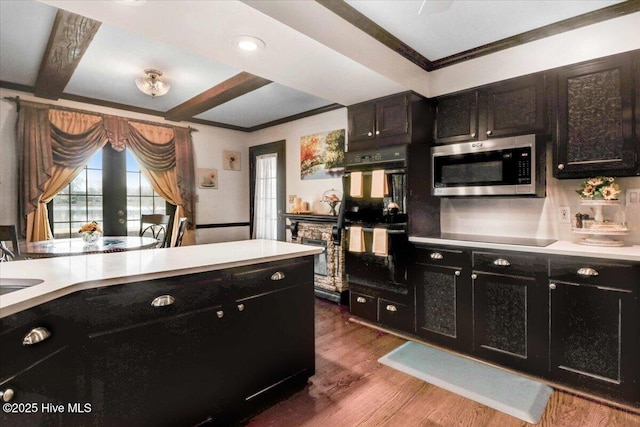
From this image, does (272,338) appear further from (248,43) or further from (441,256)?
(248,43)

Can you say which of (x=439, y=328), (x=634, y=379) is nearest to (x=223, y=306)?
(x=439, y=328)

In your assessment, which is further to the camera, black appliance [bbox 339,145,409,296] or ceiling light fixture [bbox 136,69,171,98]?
ceiling light fixture [bbox 136,69,171,98]

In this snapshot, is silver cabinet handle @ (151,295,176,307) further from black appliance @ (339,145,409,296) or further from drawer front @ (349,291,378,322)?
drawer front @ (349,291,378,322)

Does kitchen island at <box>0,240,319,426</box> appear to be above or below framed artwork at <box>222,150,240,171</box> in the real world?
below

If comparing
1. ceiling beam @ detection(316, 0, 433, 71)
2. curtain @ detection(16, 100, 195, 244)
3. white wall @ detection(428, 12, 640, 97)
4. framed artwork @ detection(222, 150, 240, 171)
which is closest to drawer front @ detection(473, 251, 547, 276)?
white wall @ detection(428, 12, 640, 97)

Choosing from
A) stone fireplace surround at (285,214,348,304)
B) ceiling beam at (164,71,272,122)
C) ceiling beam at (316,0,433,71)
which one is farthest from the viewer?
stone fireplace surround at (285,214,348,304)

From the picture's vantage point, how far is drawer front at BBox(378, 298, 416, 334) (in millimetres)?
2908

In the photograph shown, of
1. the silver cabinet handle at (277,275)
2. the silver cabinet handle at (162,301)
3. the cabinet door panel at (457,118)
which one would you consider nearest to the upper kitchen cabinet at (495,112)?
the cabinet door panel at (457,118)

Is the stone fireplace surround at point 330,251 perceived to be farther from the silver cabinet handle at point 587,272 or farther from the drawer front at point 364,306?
the silver cabinet handle at point 587,272

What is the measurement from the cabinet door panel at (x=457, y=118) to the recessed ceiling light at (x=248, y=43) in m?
1.81

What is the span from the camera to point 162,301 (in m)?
1.48

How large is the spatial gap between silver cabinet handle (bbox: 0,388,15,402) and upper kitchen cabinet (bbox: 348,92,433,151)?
2.91 metres

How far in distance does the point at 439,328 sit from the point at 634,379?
1189 millimetres

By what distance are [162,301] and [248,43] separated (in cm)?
169
